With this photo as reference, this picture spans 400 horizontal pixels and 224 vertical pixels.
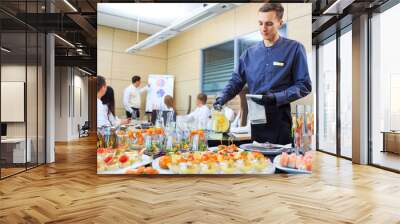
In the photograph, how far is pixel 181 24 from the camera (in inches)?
199

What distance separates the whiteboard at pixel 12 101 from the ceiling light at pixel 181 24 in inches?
79.3

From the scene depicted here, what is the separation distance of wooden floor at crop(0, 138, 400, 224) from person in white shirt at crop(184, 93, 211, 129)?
2.74ft

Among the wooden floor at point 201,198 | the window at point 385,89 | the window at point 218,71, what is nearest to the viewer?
the wooden floor at point 201,198

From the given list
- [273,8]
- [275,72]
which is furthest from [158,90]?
[273,8]

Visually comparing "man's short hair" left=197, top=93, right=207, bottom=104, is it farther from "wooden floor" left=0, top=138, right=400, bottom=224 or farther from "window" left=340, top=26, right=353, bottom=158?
"window" left=340, top=26, right=353, bottom=158

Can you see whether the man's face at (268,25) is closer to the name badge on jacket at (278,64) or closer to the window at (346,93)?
the name badge on jacket at (278,64)

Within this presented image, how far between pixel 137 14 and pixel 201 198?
2.84 meters

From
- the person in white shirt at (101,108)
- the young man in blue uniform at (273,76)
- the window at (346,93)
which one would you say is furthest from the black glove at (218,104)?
the window at (346,93)

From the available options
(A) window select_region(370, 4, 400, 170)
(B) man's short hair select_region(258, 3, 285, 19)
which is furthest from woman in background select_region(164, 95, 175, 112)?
(A) window select_region(370, 4, 400, 170)

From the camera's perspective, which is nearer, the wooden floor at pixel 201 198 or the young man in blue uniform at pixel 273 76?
the wooden floor at pixel 201 198

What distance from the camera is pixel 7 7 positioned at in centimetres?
509

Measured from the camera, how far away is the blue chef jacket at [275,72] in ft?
16.3

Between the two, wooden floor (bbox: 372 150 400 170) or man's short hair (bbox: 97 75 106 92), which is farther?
wooden floor (bbox: 372 150 400 170)

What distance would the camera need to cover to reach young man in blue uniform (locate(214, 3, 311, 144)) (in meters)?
4.96
